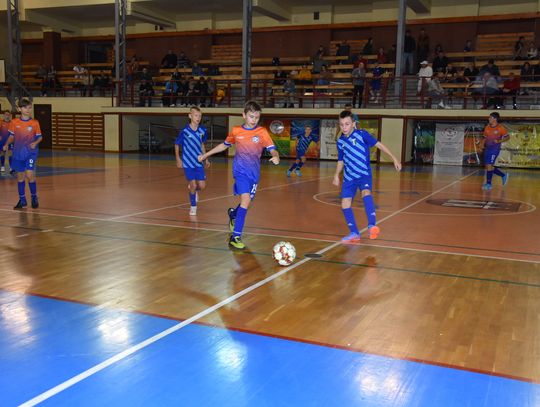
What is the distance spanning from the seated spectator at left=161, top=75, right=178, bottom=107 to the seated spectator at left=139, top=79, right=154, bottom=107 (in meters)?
0.71

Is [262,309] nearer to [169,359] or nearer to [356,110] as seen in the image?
[169,359]

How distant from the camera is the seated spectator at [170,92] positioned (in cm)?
2853

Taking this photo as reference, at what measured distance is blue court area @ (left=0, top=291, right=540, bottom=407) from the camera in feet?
10.5

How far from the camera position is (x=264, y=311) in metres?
4.77

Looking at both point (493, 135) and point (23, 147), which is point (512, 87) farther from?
point (23, 147)

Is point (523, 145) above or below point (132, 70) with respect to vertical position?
below

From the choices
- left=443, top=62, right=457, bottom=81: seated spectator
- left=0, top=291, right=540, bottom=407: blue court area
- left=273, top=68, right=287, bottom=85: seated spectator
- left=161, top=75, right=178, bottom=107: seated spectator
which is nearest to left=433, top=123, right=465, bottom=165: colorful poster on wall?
left=443, top=62, right=457, bottom=81: seated spectator

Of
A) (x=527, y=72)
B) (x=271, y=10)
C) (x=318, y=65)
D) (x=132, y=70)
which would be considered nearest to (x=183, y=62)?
(x=132, y=70)

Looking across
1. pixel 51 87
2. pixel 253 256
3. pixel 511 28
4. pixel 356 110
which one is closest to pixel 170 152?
pixel 51 87

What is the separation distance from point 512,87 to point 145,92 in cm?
1830

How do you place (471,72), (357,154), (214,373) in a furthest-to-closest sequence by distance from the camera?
(471,72) → (357,154) → (214,373)

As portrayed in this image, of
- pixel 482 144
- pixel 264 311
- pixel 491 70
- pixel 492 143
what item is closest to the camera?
pixel 264 311

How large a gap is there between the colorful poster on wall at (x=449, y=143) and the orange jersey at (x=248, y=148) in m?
20.8

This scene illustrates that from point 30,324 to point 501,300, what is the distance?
426cm
